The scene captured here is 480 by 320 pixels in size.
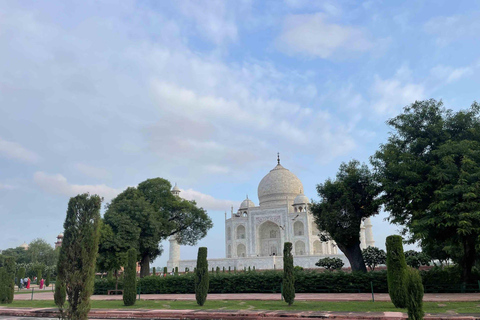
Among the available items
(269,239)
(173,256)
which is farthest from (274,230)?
(173,256)

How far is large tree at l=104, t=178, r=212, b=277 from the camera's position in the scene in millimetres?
28531

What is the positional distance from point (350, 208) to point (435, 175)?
5.13 meters

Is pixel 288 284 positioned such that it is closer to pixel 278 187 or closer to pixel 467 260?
pixel 467 260

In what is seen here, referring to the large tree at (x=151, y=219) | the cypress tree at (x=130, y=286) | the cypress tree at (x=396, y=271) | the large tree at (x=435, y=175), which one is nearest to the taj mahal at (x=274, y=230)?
the large tree at (x=151, y=219)

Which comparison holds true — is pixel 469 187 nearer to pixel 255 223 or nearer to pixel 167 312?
pixel 167 312

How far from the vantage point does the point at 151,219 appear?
30.5 meters

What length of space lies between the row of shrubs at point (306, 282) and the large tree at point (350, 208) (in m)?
1.83

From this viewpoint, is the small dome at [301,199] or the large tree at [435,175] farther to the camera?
the small dome at [301,199]

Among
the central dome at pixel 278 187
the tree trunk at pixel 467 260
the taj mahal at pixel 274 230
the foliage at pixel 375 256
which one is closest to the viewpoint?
the tree trunk at pixel 467 260

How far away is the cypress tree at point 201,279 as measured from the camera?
52.8 ft

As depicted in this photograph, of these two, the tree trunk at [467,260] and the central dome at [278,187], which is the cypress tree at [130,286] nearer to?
the tree trunk at [467,260]

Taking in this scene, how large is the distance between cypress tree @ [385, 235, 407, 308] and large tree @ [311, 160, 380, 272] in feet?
24.8

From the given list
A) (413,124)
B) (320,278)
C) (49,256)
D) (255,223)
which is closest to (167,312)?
(320,278)

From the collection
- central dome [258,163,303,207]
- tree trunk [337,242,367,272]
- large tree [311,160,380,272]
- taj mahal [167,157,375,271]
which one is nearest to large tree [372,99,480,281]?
large tree [311,160,380,272]
